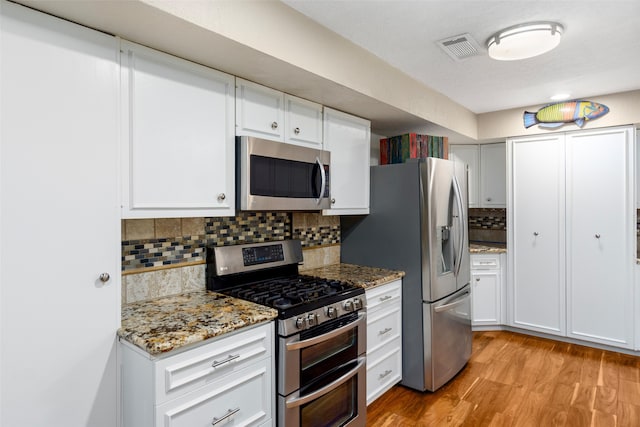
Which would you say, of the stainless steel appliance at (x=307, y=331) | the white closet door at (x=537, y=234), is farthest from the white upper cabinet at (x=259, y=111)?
the white closet door at (x=537, y=234)

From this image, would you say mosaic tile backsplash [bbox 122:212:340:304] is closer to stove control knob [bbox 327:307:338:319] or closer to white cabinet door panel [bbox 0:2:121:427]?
white cabinet door panel [bbox 0:2:121:427]

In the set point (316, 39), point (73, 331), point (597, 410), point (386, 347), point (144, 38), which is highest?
point (316, 39)

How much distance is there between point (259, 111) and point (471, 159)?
10.2ft

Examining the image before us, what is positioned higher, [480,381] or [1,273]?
[1,273]

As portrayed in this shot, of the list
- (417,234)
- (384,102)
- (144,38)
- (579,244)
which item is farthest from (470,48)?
(579,244)

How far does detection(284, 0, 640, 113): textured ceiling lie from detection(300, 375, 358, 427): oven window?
199 centimetres

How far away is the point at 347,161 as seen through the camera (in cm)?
276

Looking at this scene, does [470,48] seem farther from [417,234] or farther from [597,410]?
[597,410]

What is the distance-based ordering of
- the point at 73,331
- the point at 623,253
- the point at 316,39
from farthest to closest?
the point at 623,253
the point at 316,39
the point at 73,331

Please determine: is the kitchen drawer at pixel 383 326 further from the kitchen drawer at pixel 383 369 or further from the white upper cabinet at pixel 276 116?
the white upper cabinet at pixel 276 116

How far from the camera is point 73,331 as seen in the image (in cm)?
139

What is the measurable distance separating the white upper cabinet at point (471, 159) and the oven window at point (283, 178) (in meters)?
2.57

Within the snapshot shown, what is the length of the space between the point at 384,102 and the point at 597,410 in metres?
2.52

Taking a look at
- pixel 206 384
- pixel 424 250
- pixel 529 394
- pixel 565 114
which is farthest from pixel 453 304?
pixel 565 114
